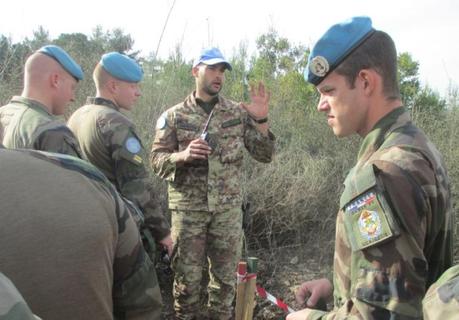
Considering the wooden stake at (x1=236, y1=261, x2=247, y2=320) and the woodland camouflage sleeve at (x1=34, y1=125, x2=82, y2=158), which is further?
the wooden stake at (x1=236, y1=261, x2=247, y2=320)

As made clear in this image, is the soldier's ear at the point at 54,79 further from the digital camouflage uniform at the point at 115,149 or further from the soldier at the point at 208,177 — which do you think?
the soldier at the point at 208,177

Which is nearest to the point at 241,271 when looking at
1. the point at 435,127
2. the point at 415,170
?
the point at 415,170

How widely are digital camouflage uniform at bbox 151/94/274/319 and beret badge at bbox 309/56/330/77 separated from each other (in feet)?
6.40

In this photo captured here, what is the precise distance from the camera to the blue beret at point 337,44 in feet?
4.82

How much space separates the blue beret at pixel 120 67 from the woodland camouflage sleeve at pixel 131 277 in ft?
6.58

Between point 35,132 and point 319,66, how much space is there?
148 cm

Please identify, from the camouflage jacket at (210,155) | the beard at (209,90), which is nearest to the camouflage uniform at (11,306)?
the camouflage jacket at (210,155)

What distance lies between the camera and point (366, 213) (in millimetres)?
1270

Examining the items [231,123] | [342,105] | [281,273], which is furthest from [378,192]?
[281,273]

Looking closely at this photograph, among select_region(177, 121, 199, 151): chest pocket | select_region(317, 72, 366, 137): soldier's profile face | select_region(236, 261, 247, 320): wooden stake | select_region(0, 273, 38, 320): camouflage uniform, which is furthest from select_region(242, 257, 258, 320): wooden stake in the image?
select_region(0, 273, 38, 320): camouflage uniform

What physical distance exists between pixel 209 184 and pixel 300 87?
12.5 feet

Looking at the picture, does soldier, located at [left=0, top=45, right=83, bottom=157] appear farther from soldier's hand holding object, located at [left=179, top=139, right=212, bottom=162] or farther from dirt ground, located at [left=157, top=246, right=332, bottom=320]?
dirt ground, located at [left=157, top=246, right=332, bottom=320]

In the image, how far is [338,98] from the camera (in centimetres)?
150

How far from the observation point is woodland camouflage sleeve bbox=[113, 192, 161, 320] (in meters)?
1.23
